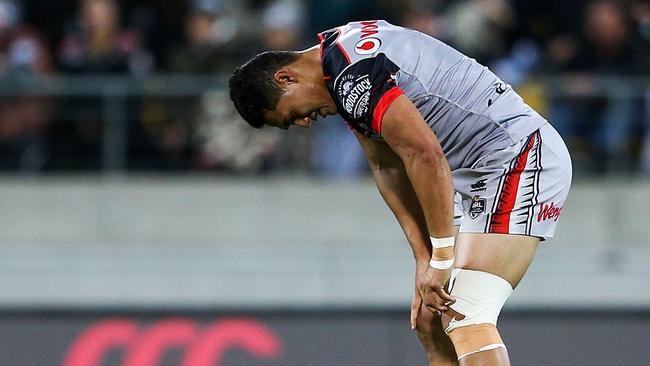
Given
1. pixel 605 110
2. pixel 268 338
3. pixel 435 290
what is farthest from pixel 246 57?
pixel 435 290

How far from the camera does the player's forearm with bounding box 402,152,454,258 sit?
205 inches

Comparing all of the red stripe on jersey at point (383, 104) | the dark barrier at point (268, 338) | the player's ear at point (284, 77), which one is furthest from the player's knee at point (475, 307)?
the dark barrier at point (268, 338)

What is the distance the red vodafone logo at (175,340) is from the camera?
340 inches

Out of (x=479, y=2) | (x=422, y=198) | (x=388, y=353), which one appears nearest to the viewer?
(x=422, y=198)

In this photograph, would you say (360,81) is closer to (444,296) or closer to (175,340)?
(444,296)

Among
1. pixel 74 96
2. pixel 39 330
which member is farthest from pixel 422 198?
pixel 74 96

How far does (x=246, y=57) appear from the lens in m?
10.2

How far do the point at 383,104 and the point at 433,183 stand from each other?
0.38 meters

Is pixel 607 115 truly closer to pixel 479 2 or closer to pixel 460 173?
pixel 479 2

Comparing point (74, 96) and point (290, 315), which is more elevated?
point (74, 96)

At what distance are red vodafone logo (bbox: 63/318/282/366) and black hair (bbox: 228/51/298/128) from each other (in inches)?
131

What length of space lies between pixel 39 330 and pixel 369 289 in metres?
2.34

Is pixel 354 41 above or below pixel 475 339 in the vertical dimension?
above

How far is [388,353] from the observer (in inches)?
338
